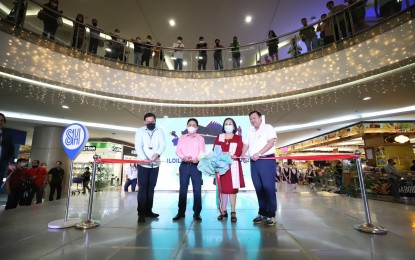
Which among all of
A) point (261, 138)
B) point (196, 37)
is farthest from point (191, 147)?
point (196, 37)

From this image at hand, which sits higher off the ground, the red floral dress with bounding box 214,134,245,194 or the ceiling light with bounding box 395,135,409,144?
the ceiling light with bounding box 395,135,409,144

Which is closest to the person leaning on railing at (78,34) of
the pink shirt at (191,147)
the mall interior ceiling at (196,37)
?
the mall interior ceiling at (196,37)

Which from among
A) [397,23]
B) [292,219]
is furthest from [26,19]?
[397,23]

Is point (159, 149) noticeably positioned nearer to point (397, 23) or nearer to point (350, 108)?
point (397, 23)

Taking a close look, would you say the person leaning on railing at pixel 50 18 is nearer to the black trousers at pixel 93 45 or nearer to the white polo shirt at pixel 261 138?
the black trousers at pixel 93 45

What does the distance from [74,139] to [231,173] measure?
227 centimetres

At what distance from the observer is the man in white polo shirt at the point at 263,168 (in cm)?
279

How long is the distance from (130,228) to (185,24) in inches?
381

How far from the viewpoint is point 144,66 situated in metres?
8.05

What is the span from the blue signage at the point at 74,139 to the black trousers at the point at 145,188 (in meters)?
0.86

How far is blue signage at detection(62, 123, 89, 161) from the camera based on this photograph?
306 cm

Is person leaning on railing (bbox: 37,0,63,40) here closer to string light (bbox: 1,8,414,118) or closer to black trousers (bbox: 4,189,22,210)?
string light (bbox: 1,8,414,118)

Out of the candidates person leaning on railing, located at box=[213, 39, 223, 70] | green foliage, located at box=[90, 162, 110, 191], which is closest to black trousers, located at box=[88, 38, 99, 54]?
person leaning on railing, located at box=[213, 39, 223, 70]

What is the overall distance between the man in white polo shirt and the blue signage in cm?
234
